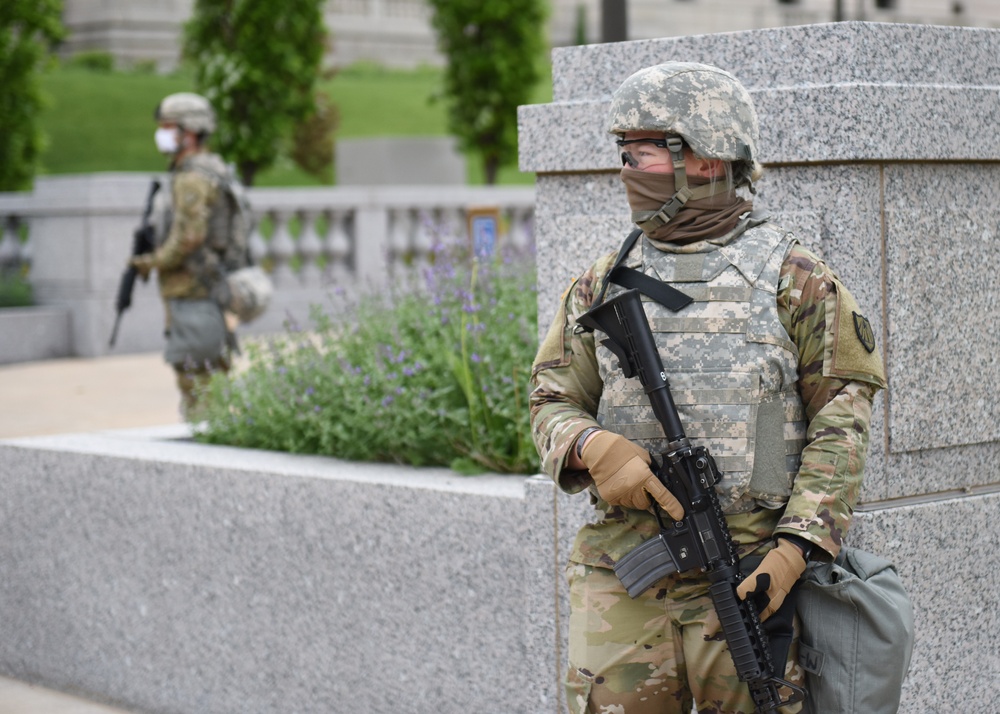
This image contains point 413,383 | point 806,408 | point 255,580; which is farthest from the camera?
point 413,383

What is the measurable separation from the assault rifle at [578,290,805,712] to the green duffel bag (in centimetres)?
8

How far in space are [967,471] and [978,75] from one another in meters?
1.11

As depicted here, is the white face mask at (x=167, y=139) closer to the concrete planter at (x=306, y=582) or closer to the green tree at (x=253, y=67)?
the concrete planter at (x=306, y=582)

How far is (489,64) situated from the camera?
925 inches

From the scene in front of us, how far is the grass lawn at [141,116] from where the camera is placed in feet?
91.9

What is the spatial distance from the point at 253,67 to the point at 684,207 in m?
17.1

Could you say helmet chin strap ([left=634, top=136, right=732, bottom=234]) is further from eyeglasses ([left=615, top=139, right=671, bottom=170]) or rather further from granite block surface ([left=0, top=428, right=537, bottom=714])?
granite block surface ([left=0, top=428, right=537, bottom=714])

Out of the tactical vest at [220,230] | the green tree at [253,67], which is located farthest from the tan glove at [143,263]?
the green tree at [253,67]

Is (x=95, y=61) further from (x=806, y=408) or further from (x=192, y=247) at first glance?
(x=806, y=408)

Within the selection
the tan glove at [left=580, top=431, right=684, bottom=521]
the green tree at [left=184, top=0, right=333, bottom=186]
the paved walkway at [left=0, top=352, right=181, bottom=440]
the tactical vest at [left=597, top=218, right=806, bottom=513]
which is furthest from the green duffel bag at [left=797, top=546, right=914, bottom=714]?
the green tree at [left=184, top=0, right=333, bottom=186]

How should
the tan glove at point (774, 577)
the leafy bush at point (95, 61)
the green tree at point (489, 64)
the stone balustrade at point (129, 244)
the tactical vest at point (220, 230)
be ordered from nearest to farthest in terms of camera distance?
the tan glove at point (774, 577), the tactical vest at point (220, 230), the stone balustrade at point (129, 244), the green tree at point (489, 64), the leafy bush at point (95, 61)

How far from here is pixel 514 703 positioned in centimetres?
436

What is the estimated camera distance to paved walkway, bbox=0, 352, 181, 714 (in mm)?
9352

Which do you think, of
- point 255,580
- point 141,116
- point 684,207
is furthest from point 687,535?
point 141,116
